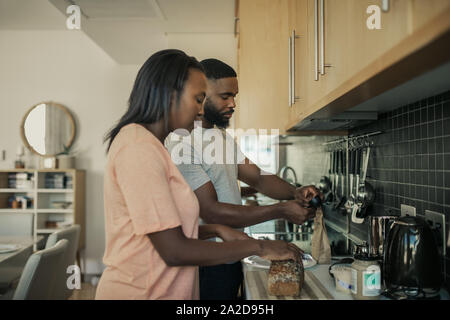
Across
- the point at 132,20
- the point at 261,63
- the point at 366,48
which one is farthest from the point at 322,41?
the point at 132,20

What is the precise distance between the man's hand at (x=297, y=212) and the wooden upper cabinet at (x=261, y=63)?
37.2 inches

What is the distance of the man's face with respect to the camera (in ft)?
5.03

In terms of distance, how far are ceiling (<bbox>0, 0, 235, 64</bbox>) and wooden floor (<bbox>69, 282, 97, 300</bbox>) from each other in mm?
2219

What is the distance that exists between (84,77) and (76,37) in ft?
1.33

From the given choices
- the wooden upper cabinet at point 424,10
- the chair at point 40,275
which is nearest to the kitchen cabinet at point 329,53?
the wooden upper cabinet at point 424,10

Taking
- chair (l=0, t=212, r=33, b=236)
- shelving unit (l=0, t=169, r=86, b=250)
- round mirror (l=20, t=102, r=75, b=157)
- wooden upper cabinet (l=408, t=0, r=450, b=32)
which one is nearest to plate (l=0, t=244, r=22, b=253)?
chair (l=0, t=212, r=33, b=236)

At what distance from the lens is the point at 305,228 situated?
2.17 m

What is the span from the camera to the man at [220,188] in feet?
4.39

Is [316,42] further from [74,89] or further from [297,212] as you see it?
[74,89]

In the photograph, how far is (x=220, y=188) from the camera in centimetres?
148

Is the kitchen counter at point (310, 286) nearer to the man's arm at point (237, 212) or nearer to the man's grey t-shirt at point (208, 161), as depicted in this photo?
the man's arm at point (237, 212)

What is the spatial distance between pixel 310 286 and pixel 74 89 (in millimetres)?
3666

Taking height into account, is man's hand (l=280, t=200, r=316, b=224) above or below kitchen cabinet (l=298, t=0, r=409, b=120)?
below

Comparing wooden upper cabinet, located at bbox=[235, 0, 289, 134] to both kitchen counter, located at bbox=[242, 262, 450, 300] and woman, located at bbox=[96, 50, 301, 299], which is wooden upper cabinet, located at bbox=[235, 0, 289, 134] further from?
woman, located at bbox=[96, 50, 301, 299]
